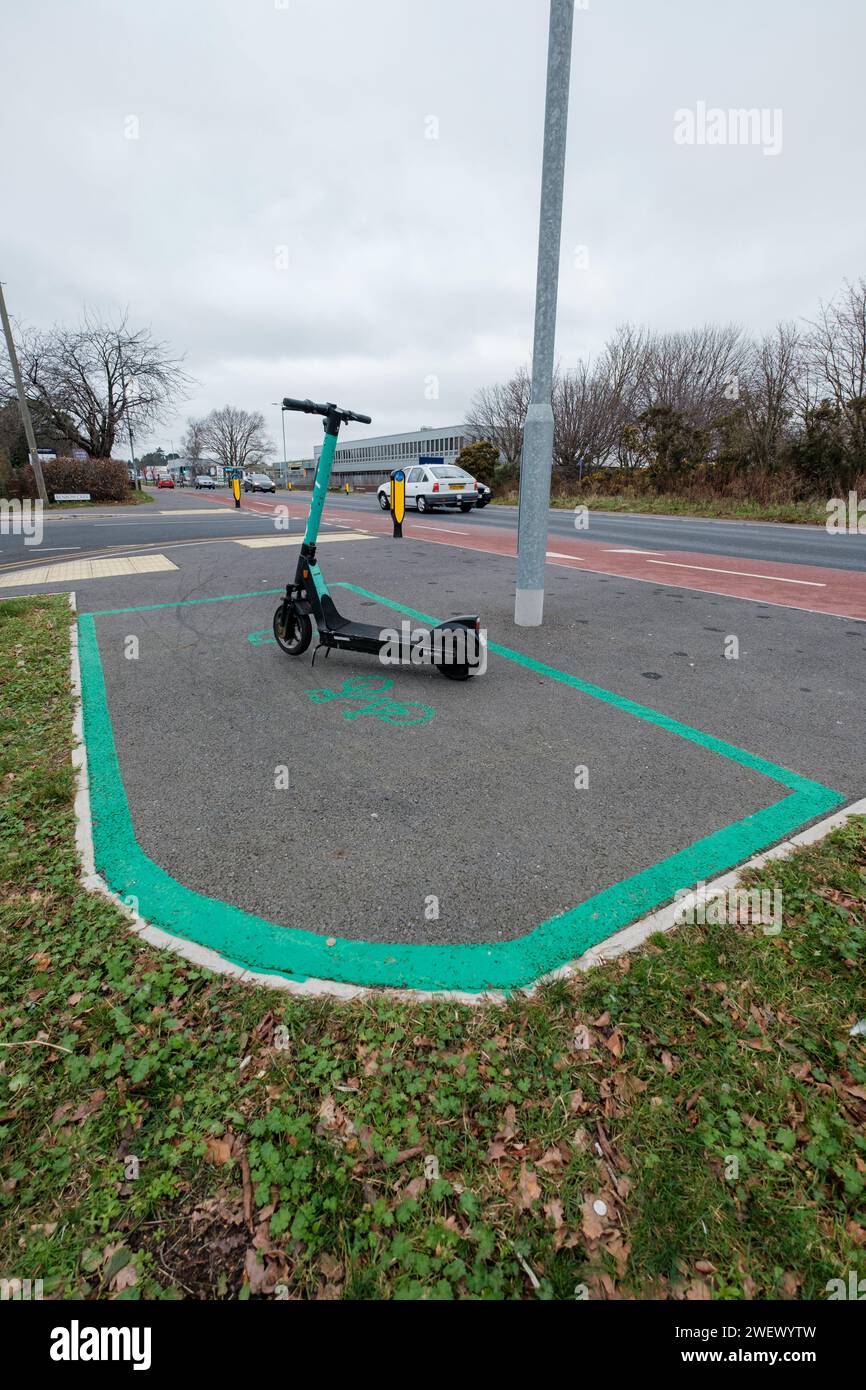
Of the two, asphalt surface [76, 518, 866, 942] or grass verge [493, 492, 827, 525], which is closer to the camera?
asphalt surface [76, 518, 866, 942]

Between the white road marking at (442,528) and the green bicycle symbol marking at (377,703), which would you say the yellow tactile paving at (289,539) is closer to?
the white road marking at (442,528)

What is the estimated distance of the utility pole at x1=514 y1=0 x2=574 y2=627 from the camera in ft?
17.2

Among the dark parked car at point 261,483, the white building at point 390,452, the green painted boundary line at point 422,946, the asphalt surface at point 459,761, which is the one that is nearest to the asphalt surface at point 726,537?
the asphalt surface at point 459,761

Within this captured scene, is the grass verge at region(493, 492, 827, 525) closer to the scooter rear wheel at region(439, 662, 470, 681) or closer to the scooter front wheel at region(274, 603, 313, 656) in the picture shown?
the scooter rear wheel at region(439, 662, 470, 681)

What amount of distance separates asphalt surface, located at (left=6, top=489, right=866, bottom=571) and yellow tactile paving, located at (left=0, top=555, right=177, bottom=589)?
1.41 m

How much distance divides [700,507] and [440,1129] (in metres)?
27.2

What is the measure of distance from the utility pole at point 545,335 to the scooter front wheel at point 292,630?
2405 mm

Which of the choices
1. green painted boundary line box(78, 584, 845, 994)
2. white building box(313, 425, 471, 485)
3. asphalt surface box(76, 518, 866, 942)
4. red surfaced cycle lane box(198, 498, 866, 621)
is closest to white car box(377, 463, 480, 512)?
red surfaced cycle lane box(198, 498, 866, 621)

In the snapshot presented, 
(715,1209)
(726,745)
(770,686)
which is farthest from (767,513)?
(715,1209)

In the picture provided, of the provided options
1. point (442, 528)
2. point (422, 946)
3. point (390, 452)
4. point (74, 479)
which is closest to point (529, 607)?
point (422, 946)

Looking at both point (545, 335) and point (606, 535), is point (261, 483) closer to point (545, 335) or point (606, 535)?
point (606, 535)

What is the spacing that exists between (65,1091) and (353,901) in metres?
1.09

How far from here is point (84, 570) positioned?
1009 centimetres
